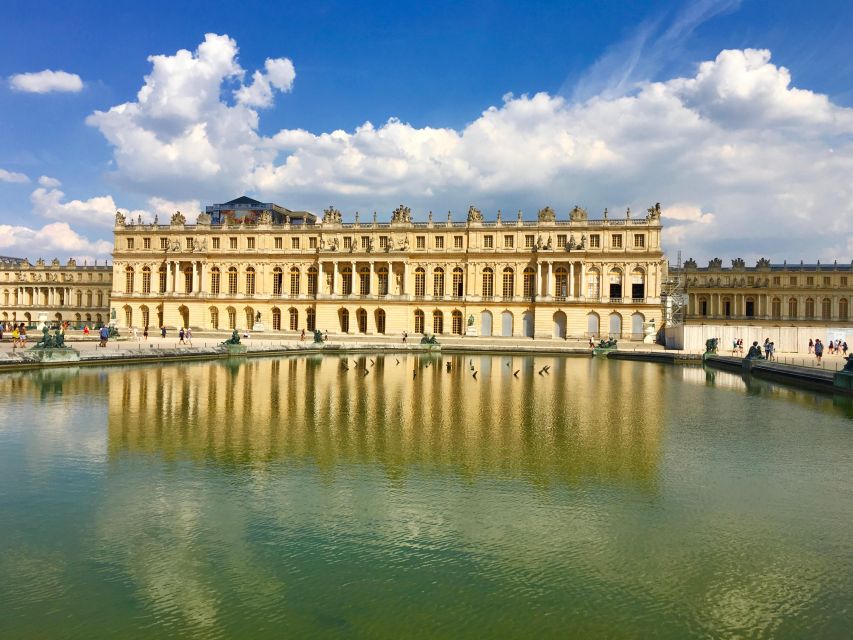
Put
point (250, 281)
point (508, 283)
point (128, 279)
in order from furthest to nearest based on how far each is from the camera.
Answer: point (128, 279) → point (250, 281) → point (508, 283)

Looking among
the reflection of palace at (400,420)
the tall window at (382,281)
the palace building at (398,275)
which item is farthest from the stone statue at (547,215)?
the reflection of palace at (400,420)

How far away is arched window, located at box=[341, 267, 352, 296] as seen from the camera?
252 ft

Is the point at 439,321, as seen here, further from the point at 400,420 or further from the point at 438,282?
the point at 400,420

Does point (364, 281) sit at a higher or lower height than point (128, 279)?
lower

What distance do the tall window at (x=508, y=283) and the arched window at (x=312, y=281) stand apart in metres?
24.8

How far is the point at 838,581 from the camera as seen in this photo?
28.8ft

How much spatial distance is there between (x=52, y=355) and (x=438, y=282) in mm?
47454

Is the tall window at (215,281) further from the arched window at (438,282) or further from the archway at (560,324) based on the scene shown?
the archway at (560,324)

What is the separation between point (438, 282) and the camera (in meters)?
75.6

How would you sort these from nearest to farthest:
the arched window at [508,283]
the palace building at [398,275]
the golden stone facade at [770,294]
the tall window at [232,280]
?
the palace building at [398,275]
the arched window at [508,283]
the tall window at [232,280]
the golden stone facade at [770,294]

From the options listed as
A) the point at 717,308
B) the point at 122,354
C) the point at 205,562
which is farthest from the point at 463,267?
the point at 205,562

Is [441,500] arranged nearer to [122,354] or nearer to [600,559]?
[600,559]

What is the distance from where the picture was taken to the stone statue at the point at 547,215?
236ft

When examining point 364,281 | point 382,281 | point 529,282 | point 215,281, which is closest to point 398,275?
point 382,281
